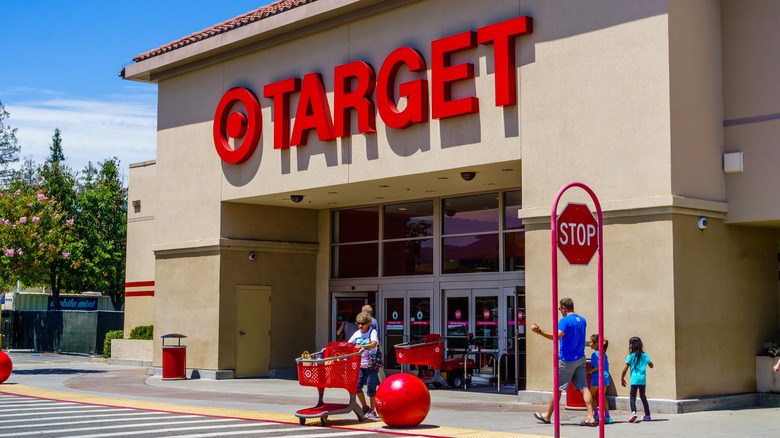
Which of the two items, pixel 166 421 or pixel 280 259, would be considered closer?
pixel 166 421

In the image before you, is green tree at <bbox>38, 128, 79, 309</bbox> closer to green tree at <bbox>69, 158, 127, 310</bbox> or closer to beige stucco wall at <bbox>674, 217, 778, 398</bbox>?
green tree at <bbox>69, 158, 127, 310</bbox>

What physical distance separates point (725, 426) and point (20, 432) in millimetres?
10487

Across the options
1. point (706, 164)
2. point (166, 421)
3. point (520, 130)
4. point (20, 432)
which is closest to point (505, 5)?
point (520, 130)

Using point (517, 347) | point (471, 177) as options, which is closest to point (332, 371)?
point (471, 177)

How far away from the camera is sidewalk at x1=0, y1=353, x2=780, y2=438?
13539 millimetres

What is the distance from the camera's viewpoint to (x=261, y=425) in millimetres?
14344

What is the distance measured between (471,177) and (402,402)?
736 centimetres

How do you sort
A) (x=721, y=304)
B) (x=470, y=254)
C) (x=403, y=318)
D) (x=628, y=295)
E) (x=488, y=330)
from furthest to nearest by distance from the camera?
(x=403, y=318), (x=470, y=254), (x=488, y=330), (x=721, y=304), (x=628, y=295)

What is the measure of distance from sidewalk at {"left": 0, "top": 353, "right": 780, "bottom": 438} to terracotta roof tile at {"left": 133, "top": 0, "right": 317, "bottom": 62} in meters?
9.37

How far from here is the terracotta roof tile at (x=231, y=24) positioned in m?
22.8

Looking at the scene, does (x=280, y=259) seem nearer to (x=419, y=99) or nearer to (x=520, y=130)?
(x=419, y=99)

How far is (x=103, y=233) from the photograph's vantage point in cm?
5784

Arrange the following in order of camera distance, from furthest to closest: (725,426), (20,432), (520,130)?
1. (520,130)
2. (725,426)
3. (20,432)

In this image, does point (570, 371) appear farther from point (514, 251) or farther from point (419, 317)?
point (419, 317)
